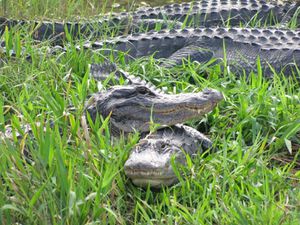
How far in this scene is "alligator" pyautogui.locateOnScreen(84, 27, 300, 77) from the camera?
582cm

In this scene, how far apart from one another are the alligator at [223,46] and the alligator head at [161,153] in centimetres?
166

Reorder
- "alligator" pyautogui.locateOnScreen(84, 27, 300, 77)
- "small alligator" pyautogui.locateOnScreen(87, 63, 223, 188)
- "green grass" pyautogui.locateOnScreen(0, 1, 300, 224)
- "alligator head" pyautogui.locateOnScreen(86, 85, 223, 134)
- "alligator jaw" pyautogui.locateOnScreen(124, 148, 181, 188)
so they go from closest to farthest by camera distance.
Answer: "green grass" pyautogui.locateOnScreen(0, 1, 300, 224) < "alligator jaw" pyautogui.locateOnScreen(124, 148, 181, 188) < "small alligator" pyautogui.locateOnScreen(87, 63, 223, 188) < "alligator head" pyautogui.locateOnScreen(86, 85, 223, 134) < "alligator" pyautogui.locateOnScreen(84, 27, 300, 77)

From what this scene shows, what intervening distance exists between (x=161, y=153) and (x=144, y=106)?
20.3 inches

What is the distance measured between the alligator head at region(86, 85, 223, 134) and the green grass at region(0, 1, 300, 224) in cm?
13

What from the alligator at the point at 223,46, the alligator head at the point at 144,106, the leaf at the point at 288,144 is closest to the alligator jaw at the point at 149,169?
the alligator head at the point at 144,106

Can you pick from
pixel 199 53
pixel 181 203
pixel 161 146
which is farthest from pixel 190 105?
pixel 199 53

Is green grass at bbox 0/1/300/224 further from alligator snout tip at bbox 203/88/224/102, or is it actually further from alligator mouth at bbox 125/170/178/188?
alligator snout tip at bbox 203/88/224/102

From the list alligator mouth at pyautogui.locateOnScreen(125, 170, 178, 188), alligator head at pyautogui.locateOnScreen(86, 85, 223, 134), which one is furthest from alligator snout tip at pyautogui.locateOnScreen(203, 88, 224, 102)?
alligator mouth at pyautogui.locateOnScreen(125, 170, 178, 188)

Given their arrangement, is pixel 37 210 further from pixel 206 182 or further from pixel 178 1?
pixel 178 1

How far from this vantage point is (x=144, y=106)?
13.7ft

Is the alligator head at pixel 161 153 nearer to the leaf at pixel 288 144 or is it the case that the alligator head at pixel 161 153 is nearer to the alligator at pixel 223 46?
the leaf at pixel 288 144

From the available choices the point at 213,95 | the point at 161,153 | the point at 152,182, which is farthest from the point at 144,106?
the point at 152,182

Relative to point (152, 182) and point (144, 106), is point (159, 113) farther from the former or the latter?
point (152, 182)

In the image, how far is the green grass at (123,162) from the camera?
3205mm
